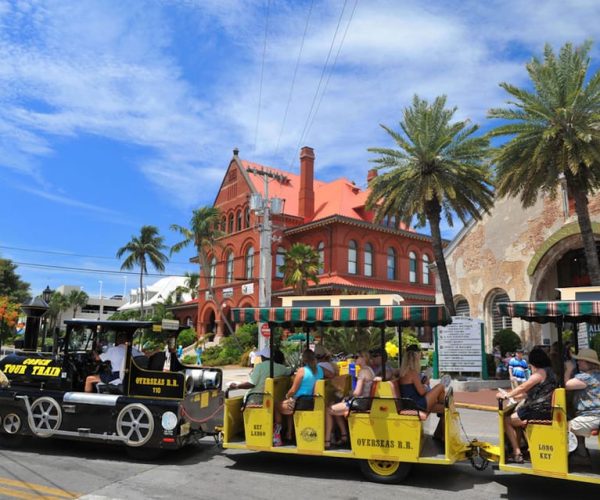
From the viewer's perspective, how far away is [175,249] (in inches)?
1713

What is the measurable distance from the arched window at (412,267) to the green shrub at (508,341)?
70.3 feet

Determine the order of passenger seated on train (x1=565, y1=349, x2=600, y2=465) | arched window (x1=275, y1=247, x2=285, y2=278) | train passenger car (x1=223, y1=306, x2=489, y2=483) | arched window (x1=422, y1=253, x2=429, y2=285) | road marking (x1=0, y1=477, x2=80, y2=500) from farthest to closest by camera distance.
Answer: arched window (x1=422, y1=253, x2=429, y2=285)
arched window (x1=275, y1=247, x2=285, y2=278)
train passenger car (x1=223, y1=306, x2=489, y2=483)
passenger seated on train (x1=565, y1=349, x2=600, y2=465)
road marking (x1=0, y1=477, x2=80, y2=500)

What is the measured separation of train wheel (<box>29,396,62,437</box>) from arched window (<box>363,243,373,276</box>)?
35.3m

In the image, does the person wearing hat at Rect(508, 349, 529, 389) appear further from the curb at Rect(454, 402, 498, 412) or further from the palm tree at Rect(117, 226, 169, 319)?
the palm tree at Rect(117, 226, 169, 319)

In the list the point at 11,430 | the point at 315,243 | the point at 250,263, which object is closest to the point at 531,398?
the point at 11,430

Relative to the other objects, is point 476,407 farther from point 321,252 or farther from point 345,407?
point 321,252

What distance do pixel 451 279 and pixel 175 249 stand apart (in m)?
23.6

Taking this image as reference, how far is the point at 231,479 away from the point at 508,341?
63.4 ft

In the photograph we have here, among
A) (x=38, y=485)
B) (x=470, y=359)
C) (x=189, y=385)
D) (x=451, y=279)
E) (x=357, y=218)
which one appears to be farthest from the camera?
Result: (x=357, y=218)

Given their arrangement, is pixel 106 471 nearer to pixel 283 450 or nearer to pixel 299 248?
pixel 283 450

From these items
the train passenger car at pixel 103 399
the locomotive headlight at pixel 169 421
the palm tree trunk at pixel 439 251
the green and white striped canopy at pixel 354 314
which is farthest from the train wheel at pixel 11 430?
the palm tree trunk at pixel 439 251

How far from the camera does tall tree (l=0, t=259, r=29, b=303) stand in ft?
178

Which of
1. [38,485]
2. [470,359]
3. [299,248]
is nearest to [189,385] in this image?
[38,485]

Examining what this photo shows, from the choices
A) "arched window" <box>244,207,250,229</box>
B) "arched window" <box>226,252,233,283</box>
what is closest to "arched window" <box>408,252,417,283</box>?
"arched window" <box>244,207,250,229</box>
